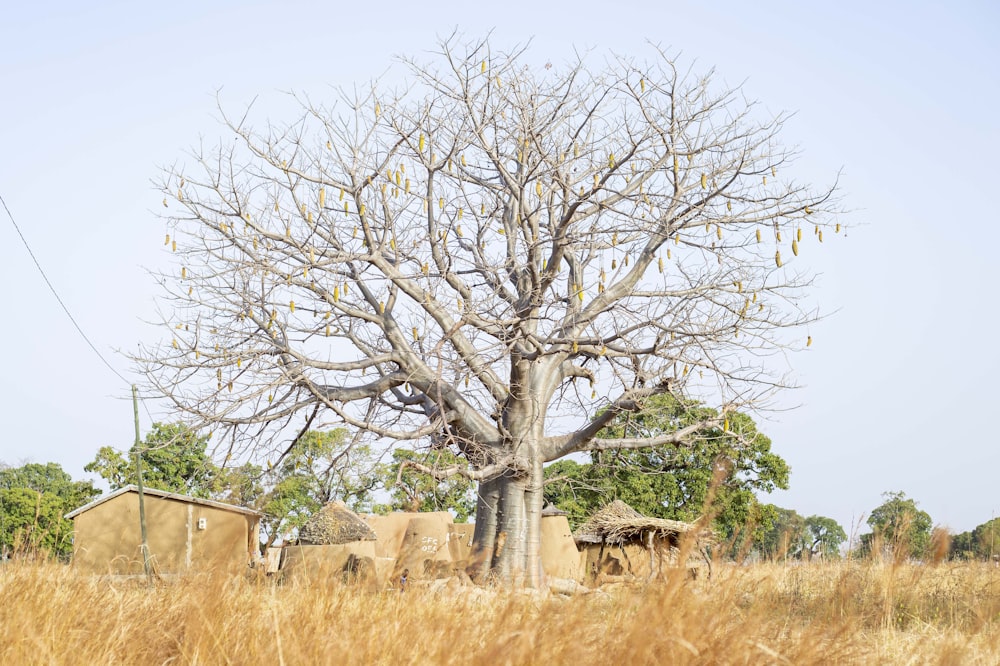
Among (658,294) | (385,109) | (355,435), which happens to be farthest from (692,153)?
(355,435)

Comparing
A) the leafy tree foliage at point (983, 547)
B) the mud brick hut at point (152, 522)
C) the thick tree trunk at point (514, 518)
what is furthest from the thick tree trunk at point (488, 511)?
the mud brick hut at point (152, 522)

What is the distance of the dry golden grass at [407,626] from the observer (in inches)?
130

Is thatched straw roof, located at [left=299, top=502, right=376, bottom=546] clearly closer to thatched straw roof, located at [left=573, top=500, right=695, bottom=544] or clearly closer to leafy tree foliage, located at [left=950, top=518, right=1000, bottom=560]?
thatched straw roof, located at [left=573, top=500, right=695, bottom=544]

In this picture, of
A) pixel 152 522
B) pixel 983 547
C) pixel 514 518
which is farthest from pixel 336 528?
pixel 983 547

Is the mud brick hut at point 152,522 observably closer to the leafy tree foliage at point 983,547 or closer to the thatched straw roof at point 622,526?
the thatched straw roof at point 622,526

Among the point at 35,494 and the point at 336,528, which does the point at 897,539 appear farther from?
the point at 35,494

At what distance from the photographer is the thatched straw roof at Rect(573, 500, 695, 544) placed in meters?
21.1

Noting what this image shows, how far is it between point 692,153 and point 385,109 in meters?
4.77

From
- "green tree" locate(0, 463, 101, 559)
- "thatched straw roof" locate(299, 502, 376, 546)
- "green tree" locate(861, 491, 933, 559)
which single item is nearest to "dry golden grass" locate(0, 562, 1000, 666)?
"green tree" locate(861, 491, 933, 559)

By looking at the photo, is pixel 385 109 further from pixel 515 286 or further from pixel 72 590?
pixel 72 590

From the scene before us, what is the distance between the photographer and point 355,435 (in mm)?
13242

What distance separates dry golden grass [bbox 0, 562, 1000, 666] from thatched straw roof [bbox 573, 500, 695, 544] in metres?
15.6

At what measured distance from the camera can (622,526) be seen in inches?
851

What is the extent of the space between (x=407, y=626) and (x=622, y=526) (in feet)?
60.1
